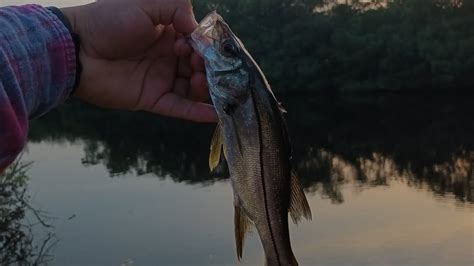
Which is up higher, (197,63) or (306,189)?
(197,63)

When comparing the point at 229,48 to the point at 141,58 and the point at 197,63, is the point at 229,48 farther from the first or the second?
the point at 141,58

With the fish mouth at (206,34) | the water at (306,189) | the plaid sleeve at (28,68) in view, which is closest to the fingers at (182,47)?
the fish mouth at (206,34)

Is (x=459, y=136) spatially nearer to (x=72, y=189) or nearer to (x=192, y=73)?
(x=72, y=189)

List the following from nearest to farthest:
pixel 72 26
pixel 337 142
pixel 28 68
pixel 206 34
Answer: pixel 28 68, pixel 72 26, pixel 206 34, pixel 337 142

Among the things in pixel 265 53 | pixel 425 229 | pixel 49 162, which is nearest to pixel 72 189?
pixel 49 162

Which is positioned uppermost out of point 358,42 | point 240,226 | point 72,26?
point 72,26

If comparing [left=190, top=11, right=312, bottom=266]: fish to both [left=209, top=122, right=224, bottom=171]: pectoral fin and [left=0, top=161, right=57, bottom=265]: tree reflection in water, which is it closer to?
[left=209, top=122, right=224, bottom=171]: pectoral fin

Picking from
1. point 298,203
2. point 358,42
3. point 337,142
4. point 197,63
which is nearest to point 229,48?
point 197,63

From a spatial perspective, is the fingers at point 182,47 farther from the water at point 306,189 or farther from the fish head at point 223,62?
the water at point 306,189
